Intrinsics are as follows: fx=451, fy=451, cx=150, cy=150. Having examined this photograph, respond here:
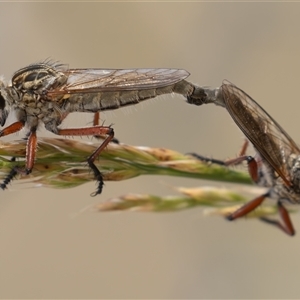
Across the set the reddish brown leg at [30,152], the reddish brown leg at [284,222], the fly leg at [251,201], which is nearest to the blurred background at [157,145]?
the reddish brown leg at [284,222]

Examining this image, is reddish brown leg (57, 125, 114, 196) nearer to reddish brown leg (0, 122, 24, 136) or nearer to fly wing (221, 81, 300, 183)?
reddish brown leg (0, 122, 24, 136)

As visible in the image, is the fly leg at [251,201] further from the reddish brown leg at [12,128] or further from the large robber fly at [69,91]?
the reddish brown leg at [12,128]

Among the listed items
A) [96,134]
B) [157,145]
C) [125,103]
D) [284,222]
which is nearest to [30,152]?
[96,134]

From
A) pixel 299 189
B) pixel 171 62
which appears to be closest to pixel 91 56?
pixel 171 62

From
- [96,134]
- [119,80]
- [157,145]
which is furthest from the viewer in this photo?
[157,145]

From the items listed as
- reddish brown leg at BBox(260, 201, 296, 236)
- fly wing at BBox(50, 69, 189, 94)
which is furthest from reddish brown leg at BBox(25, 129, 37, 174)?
reddish brown leg at BBox(260, 201, 296, 236)

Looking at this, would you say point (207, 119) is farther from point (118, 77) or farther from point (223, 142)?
point (118, 77)

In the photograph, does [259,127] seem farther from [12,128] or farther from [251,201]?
[12,128]
